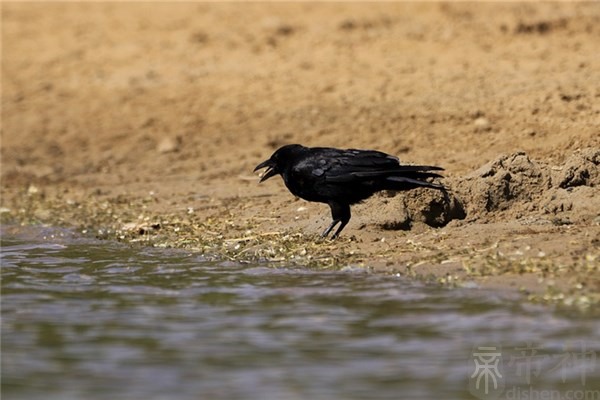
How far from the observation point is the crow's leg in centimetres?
877

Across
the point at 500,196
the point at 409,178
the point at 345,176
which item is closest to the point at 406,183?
the point at 409,178

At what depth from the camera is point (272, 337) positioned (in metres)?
6.07

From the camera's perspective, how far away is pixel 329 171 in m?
8.64

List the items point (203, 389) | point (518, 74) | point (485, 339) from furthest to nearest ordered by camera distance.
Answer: point (518, 74) → point (485, 339) → point (203, 389)

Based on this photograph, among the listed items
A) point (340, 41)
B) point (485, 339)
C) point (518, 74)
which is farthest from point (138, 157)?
point (485, 339)

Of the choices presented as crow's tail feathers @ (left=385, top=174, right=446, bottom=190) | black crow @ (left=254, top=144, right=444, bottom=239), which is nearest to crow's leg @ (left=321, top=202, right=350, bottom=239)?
black crow @ (left=254, top=144, right=444, bottom=239)

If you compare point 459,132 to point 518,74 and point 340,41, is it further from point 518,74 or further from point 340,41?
point 340,41

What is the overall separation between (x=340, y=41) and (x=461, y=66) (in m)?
2.16

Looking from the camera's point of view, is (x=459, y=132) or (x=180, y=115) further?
(x=180, y=115)

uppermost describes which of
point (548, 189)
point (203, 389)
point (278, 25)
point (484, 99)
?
point (278, 25)

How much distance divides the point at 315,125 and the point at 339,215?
4925 millimetres

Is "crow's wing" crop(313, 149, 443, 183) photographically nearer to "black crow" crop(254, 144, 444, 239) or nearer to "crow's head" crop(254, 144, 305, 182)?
"black crow" crop(254, 144, 444, 239)

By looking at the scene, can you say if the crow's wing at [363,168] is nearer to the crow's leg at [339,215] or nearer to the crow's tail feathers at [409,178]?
the crow's tail feathers at [409,178]

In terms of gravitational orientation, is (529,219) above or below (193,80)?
below
